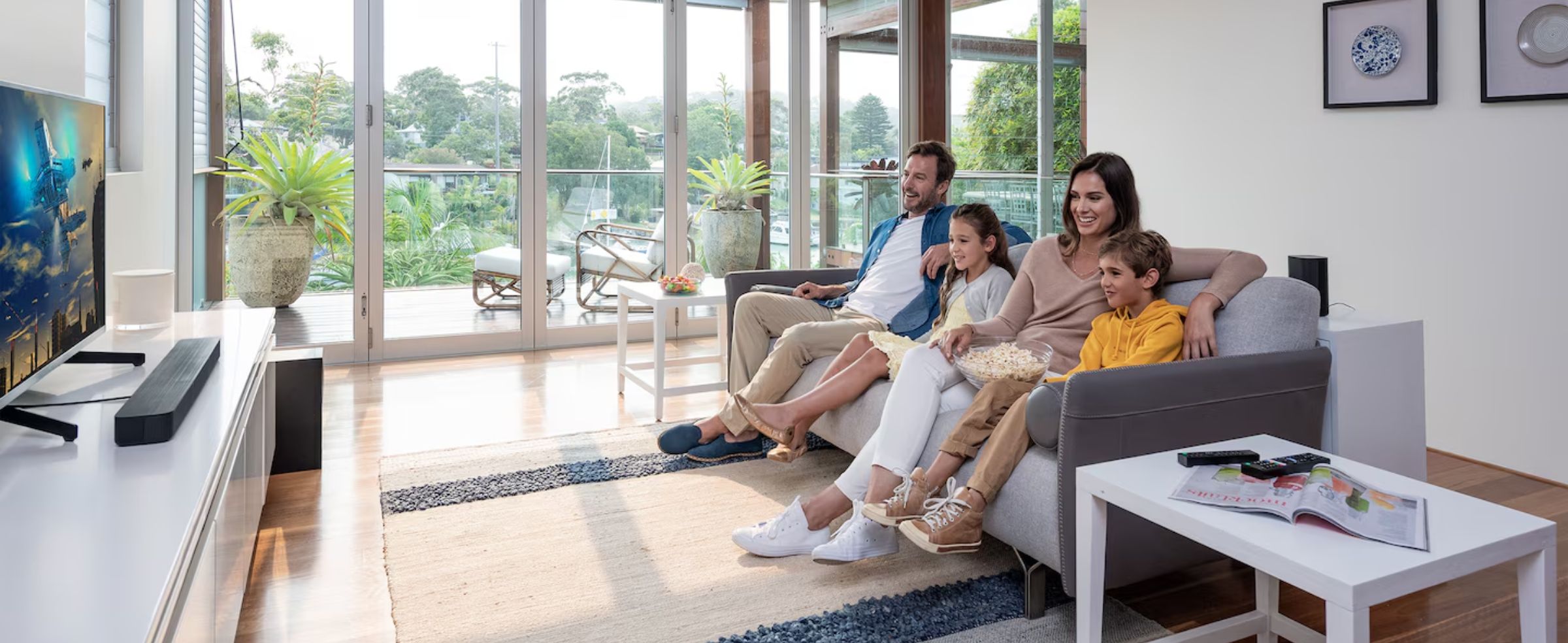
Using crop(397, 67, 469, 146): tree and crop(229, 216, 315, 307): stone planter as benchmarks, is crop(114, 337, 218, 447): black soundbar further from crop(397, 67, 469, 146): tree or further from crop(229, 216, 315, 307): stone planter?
crop(397, 67, 469, 146): tree

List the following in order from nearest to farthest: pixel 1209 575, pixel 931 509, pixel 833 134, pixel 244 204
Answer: pixel 931 509 → pixel 1209 575 → pixel 244 204 → pixel 833 134

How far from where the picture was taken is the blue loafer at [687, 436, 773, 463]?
334 cm

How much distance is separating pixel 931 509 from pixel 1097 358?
1.84ft

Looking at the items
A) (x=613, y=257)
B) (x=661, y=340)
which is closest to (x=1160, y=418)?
(x=661, y=340)

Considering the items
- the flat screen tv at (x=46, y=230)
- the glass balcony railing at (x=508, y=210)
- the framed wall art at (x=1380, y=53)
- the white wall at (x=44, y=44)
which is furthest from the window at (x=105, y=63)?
the framed wall art at (x=1380, y=53)

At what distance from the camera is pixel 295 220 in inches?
201

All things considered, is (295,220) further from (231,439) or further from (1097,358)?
(1097,358)

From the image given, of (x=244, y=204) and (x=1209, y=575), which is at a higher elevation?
(x=244, y=204)

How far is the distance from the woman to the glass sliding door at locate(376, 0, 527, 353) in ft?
11.4

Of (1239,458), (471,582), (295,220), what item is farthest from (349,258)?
(1239,458)

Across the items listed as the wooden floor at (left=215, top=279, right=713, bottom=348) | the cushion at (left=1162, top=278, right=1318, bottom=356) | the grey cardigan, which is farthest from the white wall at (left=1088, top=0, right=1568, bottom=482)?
the wooden floor at (left=215, top=279, right=713, bottom=348)

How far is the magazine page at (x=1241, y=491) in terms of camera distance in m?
1.61

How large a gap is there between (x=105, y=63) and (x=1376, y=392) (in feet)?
14.8

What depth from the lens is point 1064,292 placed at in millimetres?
2736
